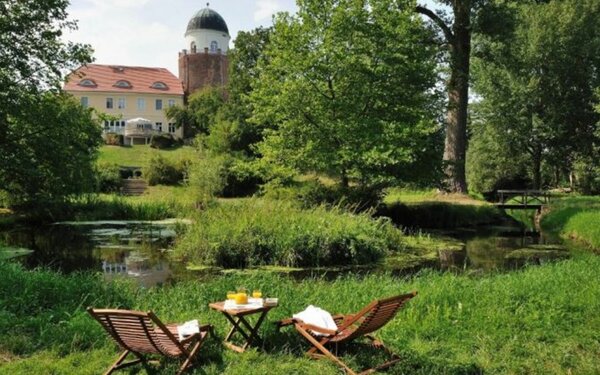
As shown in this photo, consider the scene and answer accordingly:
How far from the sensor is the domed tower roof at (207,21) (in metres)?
80.0

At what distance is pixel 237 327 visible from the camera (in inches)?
250

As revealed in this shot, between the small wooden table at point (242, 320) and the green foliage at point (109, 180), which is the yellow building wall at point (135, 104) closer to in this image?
the green foliage at point (109, 180)

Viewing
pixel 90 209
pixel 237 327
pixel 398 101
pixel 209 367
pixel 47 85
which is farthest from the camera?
pixel 90 209

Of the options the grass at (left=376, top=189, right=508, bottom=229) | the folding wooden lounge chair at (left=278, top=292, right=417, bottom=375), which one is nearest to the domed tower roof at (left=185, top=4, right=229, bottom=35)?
the grass at (left=376, top=189, right=508, bottom=229)

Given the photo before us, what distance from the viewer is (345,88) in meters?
23.0

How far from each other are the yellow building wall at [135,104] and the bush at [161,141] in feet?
39.7

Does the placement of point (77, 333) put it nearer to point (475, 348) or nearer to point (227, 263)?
point (475, 348)

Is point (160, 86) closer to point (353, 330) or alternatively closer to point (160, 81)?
point (160, 81)

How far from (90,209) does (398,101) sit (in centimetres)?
1440

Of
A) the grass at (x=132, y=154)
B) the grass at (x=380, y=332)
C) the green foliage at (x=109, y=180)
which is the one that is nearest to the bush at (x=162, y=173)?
the grass at (x=132, y=154)

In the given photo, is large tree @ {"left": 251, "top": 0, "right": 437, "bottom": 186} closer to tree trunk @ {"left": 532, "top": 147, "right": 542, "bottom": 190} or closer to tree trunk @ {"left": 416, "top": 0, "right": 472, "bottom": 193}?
tree trunk @ {"left": 416, "top": 0, "right": 472, "bottom": 193}

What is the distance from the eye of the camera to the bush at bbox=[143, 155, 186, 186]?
136 ft

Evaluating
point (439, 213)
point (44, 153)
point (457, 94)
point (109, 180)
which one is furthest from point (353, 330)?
point (109, 180)

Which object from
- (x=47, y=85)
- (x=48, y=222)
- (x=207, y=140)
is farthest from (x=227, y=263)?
(x=207, y=140)
